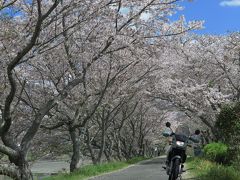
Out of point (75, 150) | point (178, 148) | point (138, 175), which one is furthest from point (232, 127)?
point (75, 150)

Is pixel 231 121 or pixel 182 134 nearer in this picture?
pixel 182 134

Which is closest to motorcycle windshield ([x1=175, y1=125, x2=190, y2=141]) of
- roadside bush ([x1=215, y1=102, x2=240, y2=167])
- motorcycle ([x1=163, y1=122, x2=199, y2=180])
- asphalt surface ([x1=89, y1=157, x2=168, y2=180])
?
motorcycle ([x1=163, y1=122, x2=199, y2=180])

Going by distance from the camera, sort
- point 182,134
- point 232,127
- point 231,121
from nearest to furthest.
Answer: point 182,134 < point 232,127 < point 231,121

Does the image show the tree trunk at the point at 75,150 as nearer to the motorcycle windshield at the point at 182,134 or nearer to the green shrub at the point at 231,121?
the green shrub at the point at 231,121

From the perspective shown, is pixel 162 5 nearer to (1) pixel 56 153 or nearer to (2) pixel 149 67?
(2) pixel 149 67

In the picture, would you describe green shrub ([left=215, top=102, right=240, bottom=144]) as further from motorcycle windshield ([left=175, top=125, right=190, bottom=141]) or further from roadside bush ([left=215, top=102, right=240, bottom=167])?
motorcycle windshield ([left=175, top=125, right=190, bottom=141])

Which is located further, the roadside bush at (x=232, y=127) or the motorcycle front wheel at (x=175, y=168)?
the roadside bush at (x=232, y=127)

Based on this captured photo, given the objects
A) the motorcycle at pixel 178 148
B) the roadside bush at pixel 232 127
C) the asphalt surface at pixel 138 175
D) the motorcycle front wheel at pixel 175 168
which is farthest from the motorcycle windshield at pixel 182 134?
the roadside bush at pixel 232 127

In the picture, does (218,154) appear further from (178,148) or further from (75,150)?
(178,148)

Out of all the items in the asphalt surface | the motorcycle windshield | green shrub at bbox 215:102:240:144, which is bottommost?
the asphalt surface

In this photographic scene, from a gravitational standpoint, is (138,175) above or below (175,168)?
below

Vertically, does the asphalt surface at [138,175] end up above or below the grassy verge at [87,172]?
below

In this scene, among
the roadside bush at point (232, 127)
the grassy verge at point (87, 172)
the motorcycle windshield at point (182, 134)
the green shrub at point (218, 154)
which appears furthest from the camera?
the green shrub at point (218, 154)

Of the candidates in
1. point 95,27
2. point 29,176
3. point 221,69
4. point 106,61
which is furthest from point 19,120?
point 221,69
